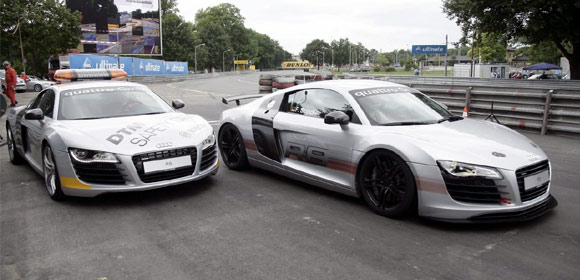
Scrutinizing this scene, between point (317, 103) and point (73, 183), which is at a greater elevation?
point (317, 103)

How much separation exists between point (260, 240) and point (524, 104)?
31.2ft

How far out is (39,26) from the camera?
34031mm

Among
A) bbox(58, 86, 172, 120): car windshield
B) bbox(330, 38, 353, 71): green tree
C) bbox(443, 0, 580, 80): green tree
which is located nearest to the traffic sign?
bbox(443, 0, 580, 80): green tree

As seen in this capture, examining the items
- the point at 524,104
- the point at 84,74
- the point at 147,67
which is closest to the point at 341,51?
the point at 147,67

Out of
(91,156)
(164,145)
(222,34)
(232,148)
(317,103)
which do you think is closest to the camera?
(91,156)

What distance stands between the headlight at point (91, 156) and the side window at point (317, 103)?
2.27 meters

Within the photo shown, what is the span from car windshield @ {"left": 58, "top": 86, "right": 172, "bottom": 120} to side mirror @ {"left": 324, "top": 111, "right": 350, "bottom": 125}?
2646 millimetres

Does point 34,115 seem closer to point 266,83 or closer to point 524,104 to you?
point 524,104

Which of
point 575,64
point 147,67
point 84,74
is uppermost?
point 147,67

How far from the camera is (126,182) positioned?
4867 millimetres

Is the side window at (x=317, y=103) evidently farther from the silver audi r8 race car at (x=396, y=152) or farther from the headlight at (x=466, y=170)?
the headlight at (x=466, y=170)

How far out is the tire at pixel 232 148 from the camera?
655 cm

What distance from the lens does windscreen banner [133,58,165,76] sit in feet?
159

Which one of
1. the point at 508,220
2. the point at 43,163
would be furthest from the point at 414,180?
the point at 43,163
